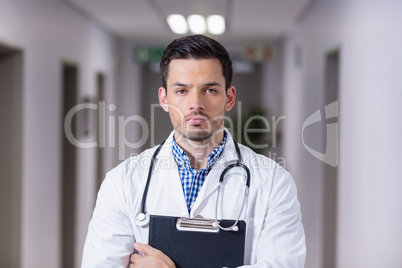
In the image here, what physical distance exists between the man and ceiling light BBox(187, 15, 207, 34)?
11.7 ft

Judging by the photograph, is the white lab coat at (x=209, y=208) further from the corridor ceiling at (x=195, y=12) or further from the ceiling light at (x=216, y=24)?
the ceiling light at (x=216, y=24)

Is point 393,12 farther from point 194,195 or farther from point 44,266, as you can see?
point 44,266

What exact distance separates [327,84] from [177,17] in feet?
6.38

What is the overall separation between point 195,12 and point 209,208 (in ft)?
11.5

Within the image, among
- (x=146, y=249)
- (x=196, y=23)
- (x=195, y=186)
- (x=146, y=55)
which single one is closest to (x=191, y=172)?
(x=195, y=186)

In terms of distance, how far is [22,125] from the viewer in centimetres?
324

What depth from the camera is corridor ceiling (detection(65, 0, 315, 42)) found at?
428cm

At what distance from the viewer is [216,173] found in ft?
4.82

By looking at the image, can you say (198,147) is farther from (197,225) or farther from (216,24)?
(216,24)

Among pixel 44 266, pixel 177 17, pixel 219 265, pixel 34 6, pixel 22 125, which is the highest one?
pixel 177 17

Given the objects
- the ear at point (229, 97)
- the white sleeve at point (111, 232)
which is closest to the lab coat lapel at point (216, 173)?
the ear at point (229, 97)

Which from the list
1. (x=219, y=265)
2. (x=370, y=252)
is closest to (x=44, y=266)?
(x=370, y=252)

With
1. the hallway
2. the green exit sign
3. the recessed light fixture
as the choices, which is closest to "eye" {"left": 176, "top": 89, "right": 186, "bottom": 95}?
the hallway

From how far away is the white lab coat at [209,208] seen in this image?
138 centimetres
